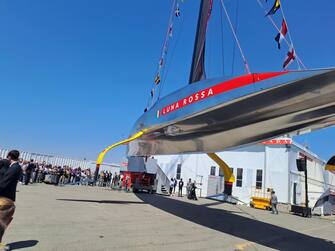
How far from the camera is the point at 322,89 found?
5777 mm

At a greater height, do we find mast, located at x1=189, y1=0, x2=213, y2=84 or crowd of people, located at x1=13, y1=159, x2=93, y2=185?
mast, located at x1=189, y1=0, x2=213, y2=84

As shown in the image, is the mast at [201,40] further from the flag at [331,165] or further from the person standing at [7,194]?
the person standing at [7,194]

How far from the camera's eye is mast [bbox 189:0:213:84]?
11.4 meters

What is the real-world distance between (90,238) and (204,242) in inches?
104

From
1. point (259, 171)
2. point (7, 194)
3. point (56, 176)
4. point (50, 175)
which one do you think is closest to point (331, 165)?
point (7, 194)

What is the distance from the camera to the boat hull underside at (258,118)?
6.12 metres

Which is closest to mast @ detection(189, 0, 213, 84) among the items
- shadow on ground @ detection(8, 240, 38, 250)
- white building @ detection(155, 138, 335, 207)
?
shadow on ground @ detection(8, 240, 38, 250)

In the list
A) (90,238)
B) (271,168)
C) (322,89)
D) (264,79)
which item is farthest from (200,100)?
(271,168)

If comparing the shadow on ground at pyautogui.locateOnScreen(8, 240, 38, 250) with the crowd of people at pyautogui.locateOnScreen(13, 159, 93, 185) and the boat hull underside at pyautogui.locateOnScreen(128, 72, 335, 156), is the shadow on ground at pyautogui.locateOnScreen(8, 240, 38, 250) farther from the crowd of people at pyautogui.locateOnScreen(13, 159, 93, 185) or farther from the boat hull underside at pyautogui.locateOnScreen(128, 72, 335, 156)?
the crowd of people at pyautogui.locateOnScreen(13, 159, 93, 185)

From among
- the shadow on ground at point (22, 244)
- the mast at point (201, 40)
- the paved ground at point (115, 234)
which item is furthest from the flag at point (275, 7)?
the shadow on ground at point (22, 244)

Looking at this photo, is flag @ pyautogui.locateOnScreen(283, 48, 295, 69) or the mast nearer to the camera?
flag @ pyautogui.locateOnScreen(283, 48, 295, 69)

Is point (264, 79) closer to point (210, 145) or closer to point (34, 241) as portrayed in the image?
point (210, 145)

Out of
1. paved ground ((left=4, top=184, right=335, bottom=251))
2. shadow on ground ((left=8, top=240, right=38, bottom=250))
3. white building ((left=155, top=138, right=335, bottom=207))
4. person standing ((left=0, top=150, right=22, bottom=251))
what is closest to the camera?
person standing ((left=0, top=150, right=22, bottom=251))

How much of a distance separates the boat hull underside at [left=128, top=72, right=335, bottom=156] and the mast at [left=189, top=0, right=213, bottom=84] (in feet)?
8.56
